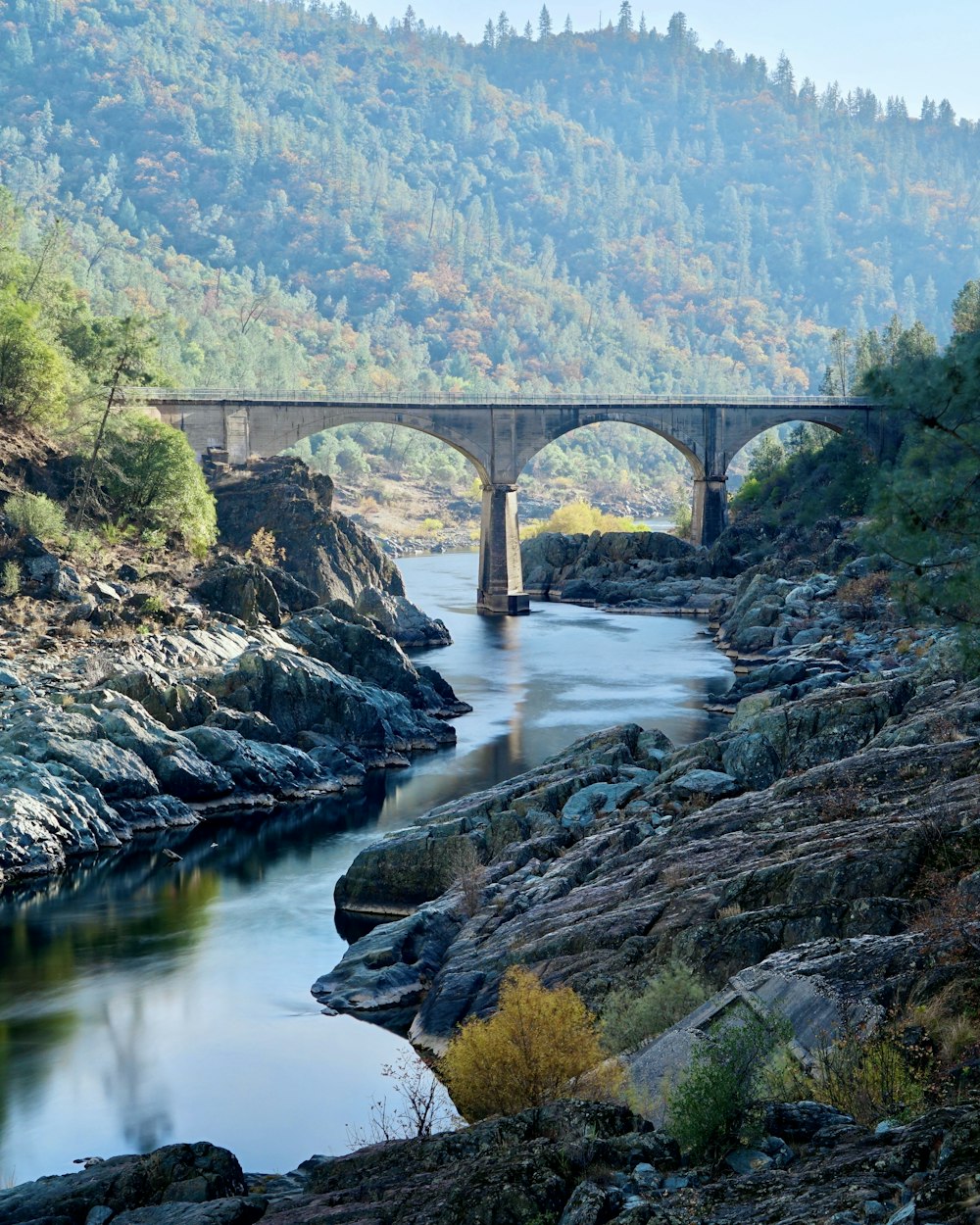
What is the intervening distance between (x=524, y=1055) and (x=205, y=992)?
9787mm

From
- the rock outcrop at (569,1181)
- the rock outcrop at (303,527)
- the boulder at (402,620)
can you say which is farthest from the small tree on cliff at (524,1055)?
the boulder at (402,620)

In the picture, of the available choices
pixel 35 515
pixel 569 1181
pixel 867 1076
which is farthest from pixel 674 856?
pixel 35 515

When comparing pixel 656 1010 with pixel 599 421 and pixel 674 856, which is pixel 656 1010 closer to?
pixel 674 856

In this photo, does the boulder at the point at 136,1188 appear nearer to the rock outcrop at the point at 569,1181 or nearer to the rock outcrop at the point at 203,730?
the rock outcrop at the point at 569,1181

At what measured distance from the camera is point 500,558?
78188mm

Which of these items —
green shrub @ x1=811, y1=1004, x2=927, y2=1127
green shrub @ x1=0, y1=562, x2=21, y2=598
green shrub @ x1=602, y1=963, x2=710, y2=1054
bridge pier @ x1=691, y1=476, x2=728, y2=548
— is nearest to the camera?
green shrub @ x1=811, y1=1004, x2=927, y2=1127

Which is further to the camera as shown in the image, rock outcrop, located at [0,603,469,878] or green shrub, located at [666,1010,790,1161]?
rock outcrop, located at [0,603,469,878]

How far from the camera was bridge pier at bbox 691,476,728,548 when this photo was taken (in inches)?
3442

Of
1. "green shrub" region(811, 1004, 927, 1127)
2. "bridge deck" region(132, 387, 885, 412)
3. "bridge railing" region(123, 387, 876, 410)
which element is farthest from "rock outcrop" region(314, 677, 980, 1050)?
"bridge deck" region(132, 387, 885, 412)

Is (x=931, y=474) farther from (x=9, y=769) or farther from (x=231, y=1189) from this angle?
(x=9, y=769)

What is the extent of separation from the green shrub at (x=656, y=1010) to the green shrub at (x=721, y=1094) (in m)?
2.56

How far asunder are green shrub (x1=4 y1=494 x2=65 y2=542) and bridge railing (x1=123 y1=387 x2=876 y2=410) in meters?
10.7

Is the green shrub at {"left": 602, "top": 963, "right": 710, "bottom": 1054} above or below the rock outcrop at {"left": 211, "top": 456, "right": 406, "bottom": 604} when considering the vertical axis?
below

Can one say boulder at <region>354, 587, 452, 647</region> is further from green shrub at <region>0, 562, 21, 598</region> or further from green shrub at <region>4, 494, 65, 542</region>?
green shrub at <region>0, 562, 21, 598</region>
